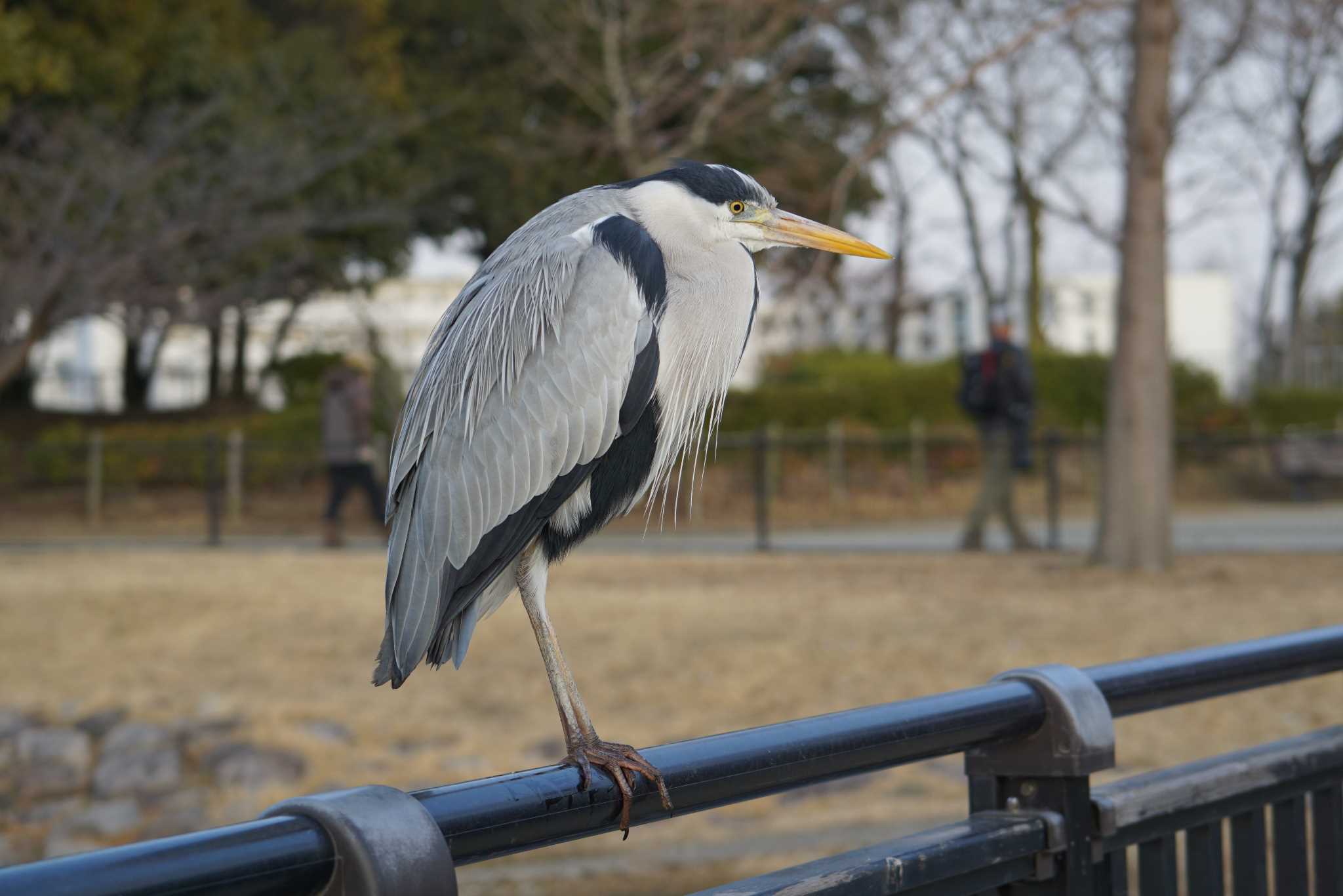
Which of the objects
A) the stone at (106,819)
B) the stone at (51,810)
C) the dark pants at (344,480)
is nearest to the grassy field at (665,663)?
the stone at (106,819)

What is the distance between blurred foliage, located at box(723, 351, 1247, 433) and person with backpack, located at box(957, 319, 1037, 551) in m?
7.13

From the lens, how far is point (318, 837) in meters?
1.32

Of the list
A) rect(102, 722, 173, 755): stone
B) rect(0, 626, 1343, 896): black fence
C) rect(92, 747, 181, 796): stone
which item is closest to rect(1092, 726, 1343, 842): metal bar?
rect(0, 626, 1343, 896): black fence

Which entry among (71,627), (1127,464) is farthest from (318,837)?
(1127,464)

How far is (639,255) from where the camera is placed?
2318 mm

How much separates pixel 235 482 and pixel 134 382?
9294 millimetres

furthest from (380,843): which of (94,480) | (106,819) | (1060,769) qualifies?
(94,480)

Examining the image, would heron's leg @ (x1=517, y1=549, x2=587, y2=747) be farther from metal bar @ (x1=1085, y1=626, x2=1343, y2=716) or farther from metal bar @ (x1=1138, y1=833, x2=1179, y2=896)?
metal bar @ (x1=1138, y1=833, x2=1179, y2=896)

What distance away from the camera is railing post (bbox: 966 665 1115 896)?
6.58 ft

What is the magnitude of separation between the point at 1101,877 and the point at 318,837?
1268mm

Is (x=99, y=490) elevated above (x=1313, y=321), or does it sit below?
below

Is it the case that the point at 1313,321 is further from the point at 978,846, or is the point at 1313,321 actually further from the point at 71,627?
the point at 978,846

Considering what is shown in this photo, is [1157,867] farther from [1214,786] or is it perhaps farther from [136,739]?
[136,739]

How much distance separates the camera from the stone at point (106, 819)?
26.4ft
